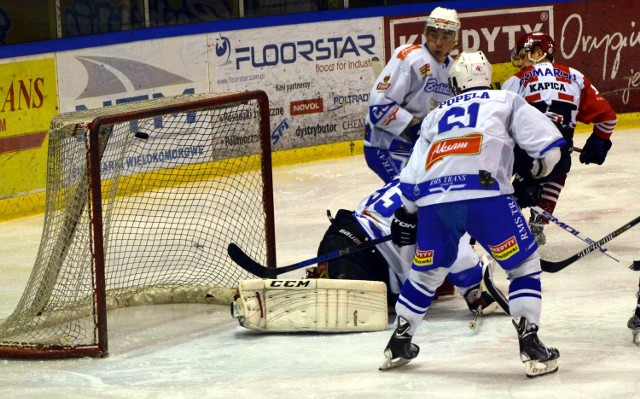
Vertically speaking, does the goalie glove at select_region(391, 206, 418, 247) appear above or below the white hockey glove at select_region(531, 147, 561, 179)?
below

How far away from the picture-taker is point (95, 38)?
28.1 feet

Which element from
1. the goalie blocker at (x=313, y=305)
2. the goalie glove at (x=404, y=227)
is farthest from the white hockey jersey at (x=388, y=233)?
the goalie glove at (x=404, y=227)

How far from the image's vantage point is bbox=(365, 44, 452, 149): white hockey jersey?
20.9 feet

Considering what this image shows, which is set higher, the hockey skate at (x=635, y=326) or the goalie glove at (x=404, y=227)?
the goalie glove at (x=404, y=227)

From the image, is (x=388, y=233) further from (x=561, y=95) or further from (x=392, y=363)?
(x=561, y=95)

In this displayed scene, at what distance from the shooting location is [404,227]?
193 inches

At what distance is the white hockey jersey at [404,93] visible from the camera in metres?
6.37

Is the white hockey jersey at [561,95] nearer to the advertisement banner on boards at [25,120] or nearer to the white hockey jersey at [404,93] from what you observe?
the white hockey jersey at [404,93]

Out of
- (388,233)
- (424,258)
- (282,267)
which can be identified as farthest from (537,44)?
(424,258)

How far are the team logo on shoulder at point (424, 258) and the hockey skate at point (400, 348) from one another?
215 mm

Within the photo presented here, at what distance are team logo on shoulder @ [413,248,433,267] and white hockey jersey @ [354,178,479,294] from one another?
69 cm

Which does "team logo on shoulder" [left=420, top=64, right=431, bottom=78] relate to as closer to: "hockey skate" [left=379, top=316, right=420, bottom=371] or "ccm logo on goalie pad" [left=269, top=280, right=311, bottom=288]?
"ccm logo on goalie pad" [left=269, top=280, right=311, bottom=288]

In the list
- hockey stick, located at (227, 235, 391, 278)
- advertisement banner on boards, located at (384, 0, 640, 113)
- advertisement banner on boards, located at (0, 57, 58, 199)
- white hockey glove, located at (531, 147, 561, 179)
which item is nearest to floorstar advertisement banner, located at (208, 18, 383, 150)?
advertisement banner on boards, located at (384, 0, 640, 113)

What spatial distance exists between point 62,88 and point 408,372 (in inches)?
165
